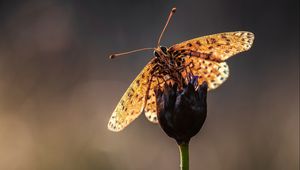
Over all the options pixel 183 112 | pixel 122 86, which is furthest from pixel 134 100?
pixel 122 86

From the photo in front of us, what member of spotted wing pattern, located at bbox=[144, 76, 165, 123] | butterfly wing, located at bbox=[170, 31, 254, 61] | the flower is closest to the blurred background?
butterfly wing, located at bbox=[170, 31, 254, 61]

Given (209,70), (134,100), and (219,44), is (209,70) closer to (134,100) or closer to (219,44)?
(219,44)

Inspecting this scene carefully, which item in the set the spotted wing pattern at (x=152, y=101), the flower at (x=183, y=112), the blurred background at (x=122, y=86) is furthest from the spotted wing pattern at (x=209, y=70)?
the blurred background at (x=122, y=86)

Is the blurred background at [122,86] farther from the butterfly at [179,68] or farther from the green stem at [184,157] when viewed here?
the green stem at [184,157]

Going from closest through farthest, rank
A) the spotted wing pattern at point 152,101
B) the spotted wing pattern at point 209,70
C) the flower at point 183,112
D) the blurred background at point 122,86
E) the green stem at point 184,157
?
the green stem at point 184,157 → the flower at point 183,112 → the spotted wing pattern at point 152,101 → the spotted wing pattern at point 209,70 → the blurred background at point 122,86

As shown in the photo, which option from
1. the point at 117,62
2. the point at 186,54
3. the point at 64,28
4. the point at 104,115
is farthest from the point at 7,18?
the point at 186,54

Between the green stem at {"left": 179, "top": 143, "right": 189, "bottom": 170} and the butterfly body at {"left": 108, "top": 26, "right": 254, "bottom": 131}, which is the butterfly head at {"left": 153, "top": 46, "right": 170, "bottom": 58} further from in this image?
the green stem at {"left": 179, "top": 143, "right": 189, "bottom": 170}
